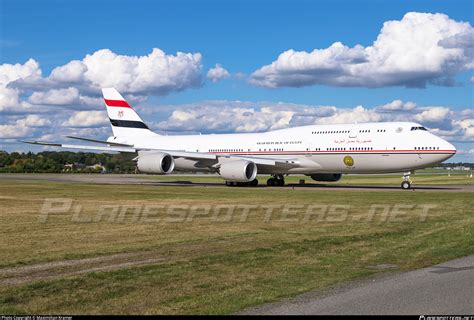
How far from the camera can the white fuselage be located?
38281mm

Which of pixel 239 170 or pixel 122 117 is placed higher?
pixel 122 117

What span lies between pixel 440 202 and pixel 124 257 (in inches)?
762

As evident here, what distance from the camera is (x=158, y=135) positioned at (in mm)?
56219

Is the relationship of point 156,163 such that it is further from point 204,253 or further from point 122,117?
point 204,253

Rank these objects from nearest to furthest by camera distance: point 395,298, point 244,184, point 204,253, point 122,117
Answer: point 395,298, point 204,253, point 244,184, point 122,117

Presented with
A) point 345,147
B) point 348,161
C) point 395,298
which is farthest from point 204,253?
point 348,161

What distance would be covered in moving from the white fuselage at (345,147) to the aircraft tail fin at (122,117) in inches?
363

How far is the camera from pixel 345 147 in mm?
40750

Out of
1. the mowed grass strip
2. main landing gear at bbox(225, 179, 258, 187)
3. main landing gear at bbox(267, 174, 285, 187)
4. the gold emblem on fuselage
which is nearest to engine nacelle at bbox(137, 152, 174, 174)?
main landing gear at bbox(225, 179, 258, 187)

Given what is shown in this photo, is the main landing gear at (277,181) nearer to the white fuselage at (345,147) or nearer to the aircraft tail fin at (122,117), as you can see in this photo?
the white fuselage at (345,147)

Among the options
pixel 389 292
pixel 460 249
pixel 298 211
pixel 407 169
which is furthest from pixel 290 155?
pixel 389 292

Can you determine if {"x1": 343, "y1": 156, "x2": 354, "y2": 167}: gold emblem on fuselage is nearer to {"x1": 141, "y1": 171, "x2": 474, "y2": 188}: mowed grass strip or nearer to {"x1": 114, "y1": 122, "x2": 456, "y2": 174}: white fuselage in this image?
{"x1": 114, "y1": 122, "x2": 456, "y2": 174}: white fuselage

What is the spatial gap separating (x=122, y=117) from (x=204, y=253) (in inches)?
1792

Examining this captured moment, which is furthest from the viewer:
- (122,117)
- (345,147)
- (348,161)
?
(122,117)
